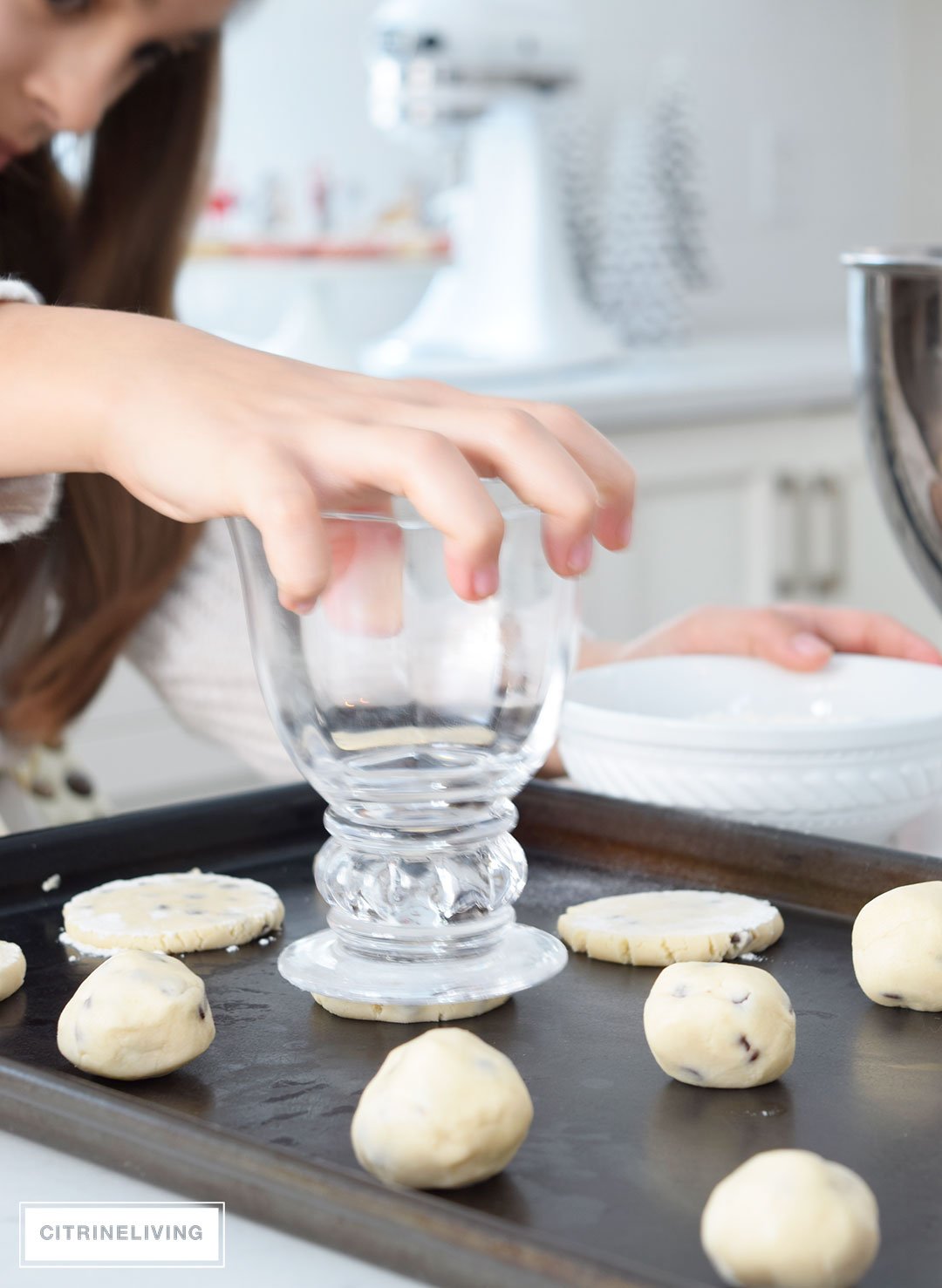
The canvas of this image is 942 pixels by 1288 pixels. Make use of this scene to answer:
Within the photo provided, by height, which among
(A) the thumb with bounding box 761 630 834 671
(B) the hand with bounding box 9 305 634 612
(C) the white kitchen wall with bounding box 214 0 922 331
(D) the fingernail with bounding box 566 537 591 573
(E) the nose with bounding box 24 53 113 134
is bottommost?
(A) the thumb with bounding box 761 630 834 671

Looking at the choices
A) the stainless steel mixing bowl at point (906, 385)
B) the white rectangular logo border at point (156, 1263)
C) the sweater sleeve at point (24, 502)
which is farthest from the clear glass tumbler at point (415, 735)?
the stainless steel mixing bowl at point (906, 385)

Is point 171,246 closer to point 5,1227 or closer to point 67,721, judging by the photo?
point 67,721

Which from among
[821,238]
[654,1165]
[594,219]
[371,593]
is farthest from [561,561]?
[821,238]

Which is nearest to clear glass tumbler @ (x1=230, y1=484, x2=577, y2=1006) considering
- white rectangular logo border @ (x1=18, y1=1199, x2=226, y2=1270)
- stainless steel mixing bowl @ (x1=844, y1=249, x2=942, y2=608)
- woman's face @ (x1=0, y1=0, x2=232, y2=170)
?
white rectangular logo border @ (x1=18, y1=1199, x2=226, y2=1270)

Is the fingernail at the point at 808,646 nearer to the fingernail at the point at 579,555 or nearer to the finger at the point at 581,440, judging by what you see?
the finger at the point at 581,440

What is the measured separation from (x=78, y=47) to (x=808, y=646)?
1.80ft

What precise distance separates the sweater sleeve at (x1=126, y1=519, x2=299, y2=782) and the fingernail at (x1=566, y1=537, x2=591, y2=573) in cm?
69

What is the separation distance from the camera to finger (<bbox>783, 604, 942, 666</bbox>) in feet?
2.71

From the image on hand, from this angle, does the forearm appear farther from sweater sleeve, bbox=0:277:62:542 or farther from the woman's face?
the woman's face

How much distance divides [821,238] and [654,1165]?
2831 mm

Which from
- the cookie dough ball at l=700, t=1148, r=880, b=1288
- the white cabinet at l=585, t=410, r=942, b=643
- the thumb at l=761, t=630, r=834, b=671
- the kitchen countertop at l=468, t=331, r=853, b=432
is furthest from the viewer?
the white cabinet at l=585, t=410, r=942, b=643

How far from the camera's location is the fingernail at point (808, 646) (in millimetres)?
792

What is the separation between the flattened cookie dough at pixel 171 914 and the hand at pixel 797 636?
1.02 ft

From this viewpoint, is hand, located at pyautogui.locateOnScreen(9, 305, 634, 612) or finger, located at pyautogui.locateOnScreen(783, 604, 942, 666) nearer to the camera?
hand, located at pyautogui.locateOnScreen(9, 305, 634, 612)
